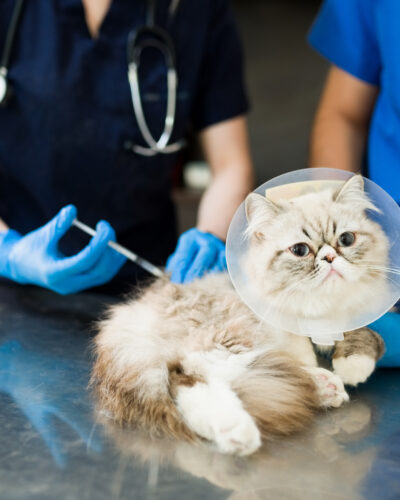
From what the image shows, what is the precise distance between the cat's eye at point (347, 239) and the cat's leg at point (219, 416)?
0.29m

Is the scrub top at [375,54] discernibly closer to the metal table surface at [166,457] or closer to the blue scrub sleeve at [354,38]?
the blue scrub sleeve at [354,38]

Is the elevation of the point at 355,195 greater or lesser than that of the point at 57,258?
greater

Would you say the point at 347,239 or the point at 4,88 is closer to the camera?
the point at 347,239

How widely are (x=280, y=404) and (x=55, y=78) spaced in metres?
1.12

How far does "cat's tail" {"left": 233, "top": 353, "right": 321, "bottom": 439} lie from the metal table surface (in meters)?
0.02

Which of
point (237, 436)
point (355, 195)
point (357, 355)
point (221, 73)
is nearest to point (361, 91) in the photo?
point (221, 73)

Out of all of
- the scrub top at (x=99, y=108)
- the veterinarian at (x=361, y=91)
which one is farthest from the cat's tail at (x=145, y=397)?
the scrub top at (x=99, y=108)

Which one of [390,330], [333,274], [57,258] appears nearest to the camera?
[333,274]

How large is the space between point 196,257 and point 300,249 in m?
0.45

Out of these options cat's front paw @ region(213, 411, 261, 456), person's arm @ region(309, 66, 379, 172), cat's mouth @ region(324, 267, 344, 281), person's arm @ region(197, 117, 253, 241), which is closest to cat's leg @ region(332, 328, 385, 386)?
cat's mouth @ region(324, 267, 344, 281)

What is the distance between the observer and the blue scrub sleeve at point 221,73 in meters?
1.71

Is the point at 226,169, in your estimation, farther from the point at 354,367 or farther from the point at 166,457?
the point at 166,457

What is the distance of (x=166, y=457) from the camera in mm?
708

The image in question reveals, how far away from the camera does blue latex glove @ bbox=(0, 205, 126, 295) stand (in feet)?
3.87
